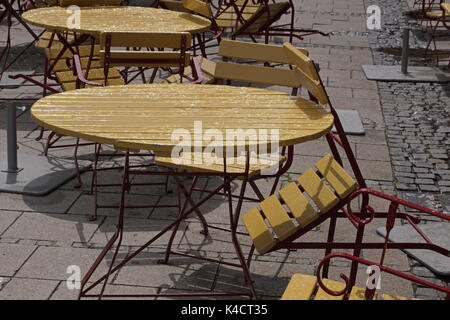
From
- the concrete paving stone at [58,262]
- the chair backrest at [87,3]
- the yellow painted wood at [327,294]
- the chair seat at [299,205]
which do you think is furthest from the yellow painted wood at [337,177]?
the chair backrest at [87,3]

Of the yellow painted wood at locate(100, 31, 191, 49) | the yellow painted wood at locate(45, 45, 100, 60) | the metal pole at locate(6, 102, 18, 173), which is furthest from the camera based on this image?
the yellow painted wood at locate(45, 45, 100, 60)

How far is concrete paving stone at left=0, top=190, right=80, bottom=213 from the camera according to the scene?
18.6 feet

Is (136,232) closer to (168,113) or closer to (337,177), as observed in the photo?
(168,113)

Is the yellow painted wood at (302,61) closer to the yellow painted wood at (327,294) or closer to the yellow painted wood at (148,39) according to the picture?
the yellow painted wood at (327,294)

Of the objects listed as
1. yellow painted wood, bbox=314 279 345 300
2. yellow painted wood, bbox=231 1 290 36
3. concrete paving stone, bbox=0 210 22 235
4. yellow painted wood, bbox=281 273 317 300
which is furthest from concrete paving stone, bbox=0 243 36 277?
yellow painted wood, bbox=231 1 290 36

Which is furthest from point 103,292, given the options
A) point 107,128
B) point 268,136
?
point 268,136

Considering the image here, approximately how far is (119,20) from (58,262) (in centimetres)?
330

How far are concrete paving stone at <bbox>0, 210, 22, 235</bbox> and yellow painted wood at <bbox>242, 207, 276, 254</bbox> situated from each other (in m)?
1.79

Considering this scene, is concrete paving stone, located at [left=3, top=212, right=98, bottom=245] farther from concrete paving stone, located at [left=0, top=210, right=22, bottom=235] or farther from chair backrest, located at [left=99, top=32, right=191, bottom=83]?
chair backrest, located at [left=99, top=32, right=191, bottom=83]

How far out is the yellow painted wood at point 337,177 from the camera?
4068mm

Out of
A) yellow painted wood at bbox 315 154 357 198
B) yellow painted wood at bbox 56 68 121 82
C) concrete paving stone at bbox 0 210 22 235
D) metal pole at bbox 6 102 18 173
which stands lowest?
concrete paving stone at bbox 0 210 22 235

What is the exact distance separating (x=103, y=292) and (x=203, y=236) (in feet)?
3.26

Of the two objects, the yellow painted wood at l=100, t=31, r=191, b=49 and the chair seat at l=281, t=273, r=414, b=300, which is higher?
the yellow painted wood at l=100, t=31, r=191, b=49

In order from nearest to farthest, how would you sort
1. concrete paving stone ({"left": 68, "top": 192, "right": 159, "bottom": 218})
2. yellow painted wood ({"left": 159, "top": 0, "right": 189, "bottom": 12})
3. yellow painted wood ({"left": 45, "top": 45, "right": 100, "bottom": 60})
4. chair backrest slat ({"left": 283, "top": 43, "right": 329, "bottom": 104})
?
chair backrest slat ({"left": 283, "top": 43, "right": 329, "bottom": 104}) < concrete paving stone ({"left": 68, "top": 192, "right": 159, "bottom": 218}) < yellow painted wood ({"left": 45, "top": 45, "right": 100, "bottom": 60}) < yellow painted wood ({"left": 159, "top": 0, "right": 189, "bottom": 12})
